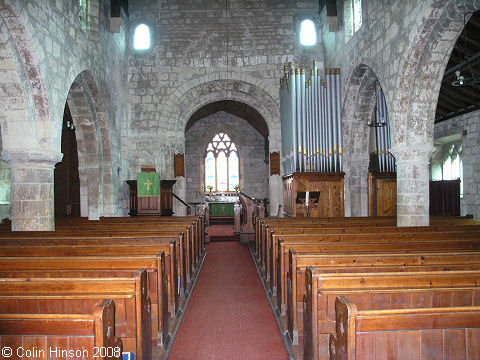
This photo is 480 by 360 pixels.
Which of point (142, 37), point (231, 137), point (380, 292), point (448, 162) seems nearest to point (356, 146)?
point (448, 162)

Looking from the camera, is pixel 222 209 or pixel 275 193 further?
pixel 222 209

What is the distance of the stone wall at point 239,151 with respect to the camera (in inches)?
687

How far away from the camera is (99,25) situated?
935 centimetres

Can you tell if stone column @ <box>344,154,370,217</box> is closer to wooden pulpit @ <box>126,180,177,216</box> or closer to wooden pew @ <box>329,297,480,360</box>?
wooden pulpit @ <box>126,180,177,216</box>

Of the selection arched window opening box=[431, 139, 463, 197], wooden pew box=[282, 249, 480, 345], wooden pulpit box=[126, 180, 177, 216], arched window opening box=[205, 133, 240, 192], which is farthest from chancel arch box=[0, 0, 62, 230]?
arched window opening box=[205, 133, 240, 192]

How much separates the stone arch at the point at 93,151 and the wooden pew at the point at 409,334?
344 inches

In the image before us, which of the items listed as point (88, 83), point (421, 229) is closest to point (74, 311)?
point (421, 229)

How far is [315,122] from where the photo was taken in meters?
9.35

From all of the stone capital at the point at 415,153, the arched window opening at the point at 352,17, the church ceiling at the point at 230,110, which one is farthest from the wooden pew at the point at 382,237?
the church ceiling at the point at 230,110

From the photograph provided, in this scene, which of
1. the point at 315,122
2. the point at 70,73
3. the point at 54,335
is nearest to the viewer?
the point at 54,335

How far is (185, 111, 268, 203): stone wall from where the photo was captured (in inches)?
687

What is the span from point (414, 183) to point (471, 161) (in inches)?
188

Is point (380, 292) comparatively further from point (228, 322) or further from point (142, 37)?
point (142, 37)

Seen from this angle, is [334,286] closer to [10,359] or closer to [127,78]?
[10,359]
